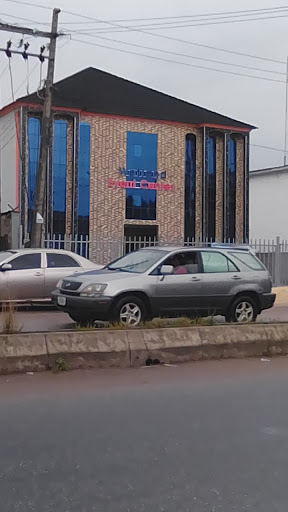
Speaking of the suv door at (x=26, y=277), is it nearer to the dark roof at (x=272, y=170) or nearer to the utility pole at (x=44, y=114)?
the utility pole at (x=44, y=114)

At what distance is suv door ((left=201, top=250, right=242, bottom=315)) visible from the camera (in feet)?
41.3

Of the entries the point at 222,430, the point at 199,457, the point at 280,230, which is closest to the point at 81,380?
the point at 222,430

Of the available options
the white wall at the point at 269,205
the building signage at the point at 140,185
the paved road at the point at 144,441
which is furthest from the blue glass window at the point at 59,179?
the paved road at the point at 144,441

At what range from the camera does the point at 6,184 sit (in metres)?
30.2

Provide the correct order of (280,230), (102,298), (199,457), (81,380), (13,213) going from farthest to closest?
(280,230) → (13,213) → (102,298) → (81,380) → (199,457)

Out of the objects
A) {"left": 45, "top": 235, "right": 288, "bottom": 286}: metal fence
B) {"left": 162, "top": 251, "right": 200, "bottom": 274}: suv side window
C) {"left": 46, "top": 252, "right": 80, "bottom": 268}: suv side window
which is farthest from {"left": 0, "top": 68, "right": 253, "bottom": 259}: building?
{"left": 162, "top": 251, "right": 200, "bottom": 274}: suv side window

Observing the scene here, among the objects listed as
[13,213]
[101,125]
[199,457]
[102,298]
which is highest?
[101,125]

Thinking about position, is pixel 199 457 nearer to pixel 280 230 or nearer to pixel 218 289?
pixel 218 289

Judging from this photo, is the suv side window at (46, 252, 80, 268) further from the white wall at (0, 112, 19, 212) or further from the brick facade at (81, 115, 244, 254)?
the white wall at (0, 112, 19, 212)

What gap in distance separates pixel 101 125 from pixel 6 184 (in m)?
4.99

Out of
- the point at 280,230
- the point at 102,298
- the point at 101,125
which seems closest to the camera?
the point at 102,298

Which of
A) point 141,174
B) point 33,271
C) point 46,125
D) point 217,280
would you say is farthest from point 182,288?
point 141,174

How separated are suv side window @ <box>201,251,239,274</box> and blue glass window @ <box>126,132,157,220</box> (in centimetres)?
1797

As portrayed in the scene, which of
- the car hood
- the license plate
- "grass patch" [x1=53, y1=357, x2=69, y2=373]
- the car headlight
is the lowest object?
"grass patch" [x1=53, y1=357, x2=69, y2=373]
